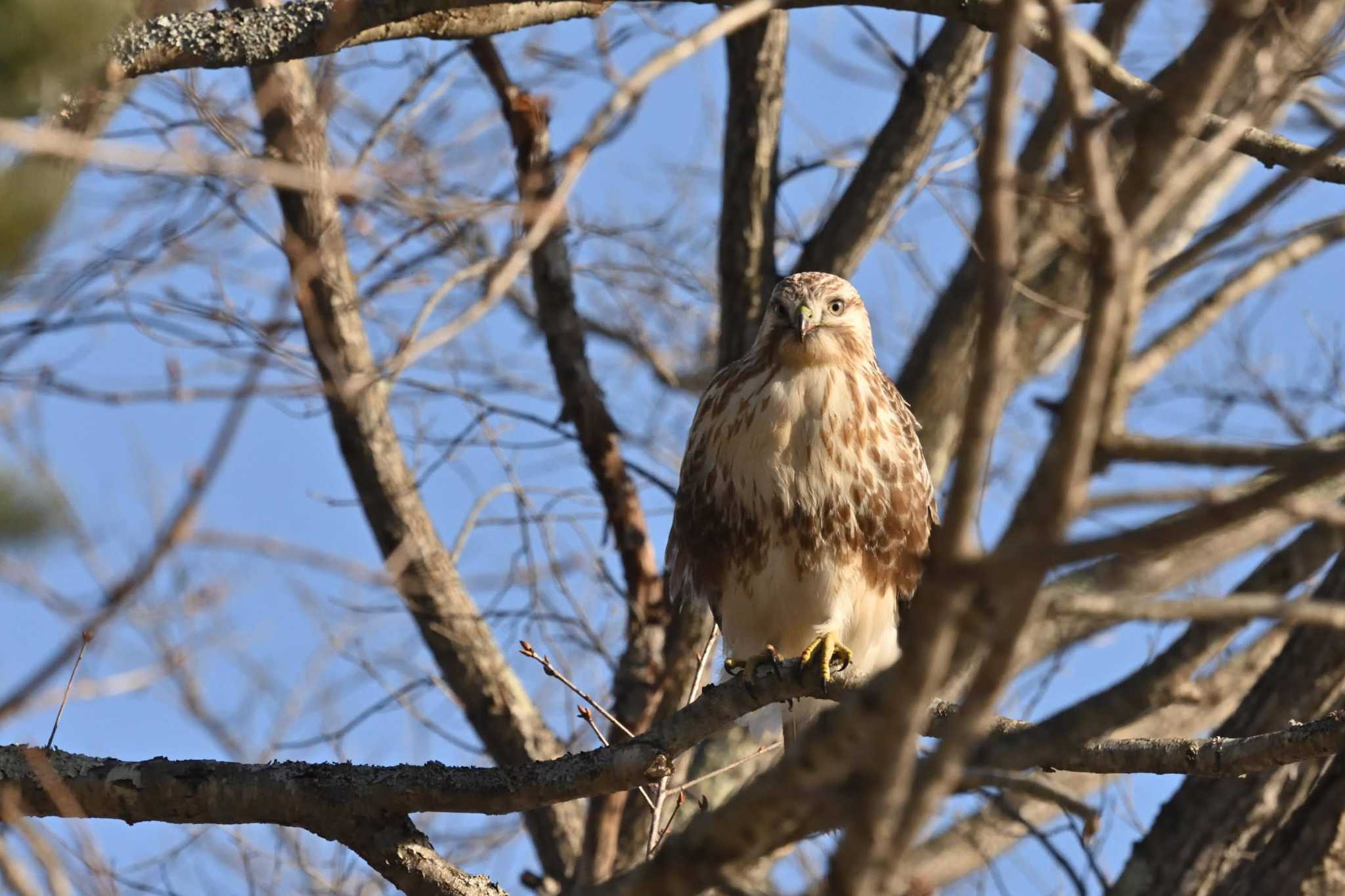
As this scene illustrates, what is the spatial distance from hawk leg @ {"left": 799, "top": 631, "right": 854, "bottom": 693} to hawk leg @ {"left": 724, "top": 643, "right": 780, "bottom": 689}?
0.08 m

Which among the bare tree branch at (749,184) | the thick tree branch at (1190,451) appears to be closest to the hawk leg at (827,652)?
the bare tree branch at (749,184)

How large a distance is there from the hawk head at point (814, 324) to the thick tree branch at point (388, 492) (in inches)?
56.1

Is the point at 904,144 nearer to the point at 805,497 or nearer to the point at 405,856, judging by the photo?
the point at 805,497

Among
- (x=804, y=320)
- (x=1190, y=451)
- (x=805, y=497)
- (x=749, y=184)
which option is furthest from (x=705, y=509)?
(x=1190, y=451)

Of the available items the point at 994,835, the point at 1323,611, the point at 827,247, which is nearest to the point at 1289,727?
the point at 1323,611

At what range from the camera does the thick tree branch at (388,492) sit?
539 cm

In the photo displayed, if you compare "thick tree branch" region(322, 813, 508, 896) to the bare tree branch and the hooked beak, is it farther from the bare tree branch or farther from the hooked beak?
the bare tree branch

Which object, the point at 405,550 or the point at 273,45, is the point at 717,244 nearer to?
the point at 405,550

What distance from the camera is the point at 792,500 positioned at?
4.70 metres

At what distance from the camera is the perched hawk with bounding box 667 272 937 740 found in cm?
470

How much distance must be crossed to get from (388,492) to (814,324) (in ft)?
6.07

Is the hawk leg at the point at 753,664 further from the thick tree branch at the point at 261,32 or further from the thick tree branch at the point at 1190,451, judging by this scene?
the thick tree branch at the point at 1190,451

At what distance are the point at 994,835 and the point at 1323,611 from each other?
5392mm

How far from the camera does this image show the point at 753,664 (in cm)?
439
